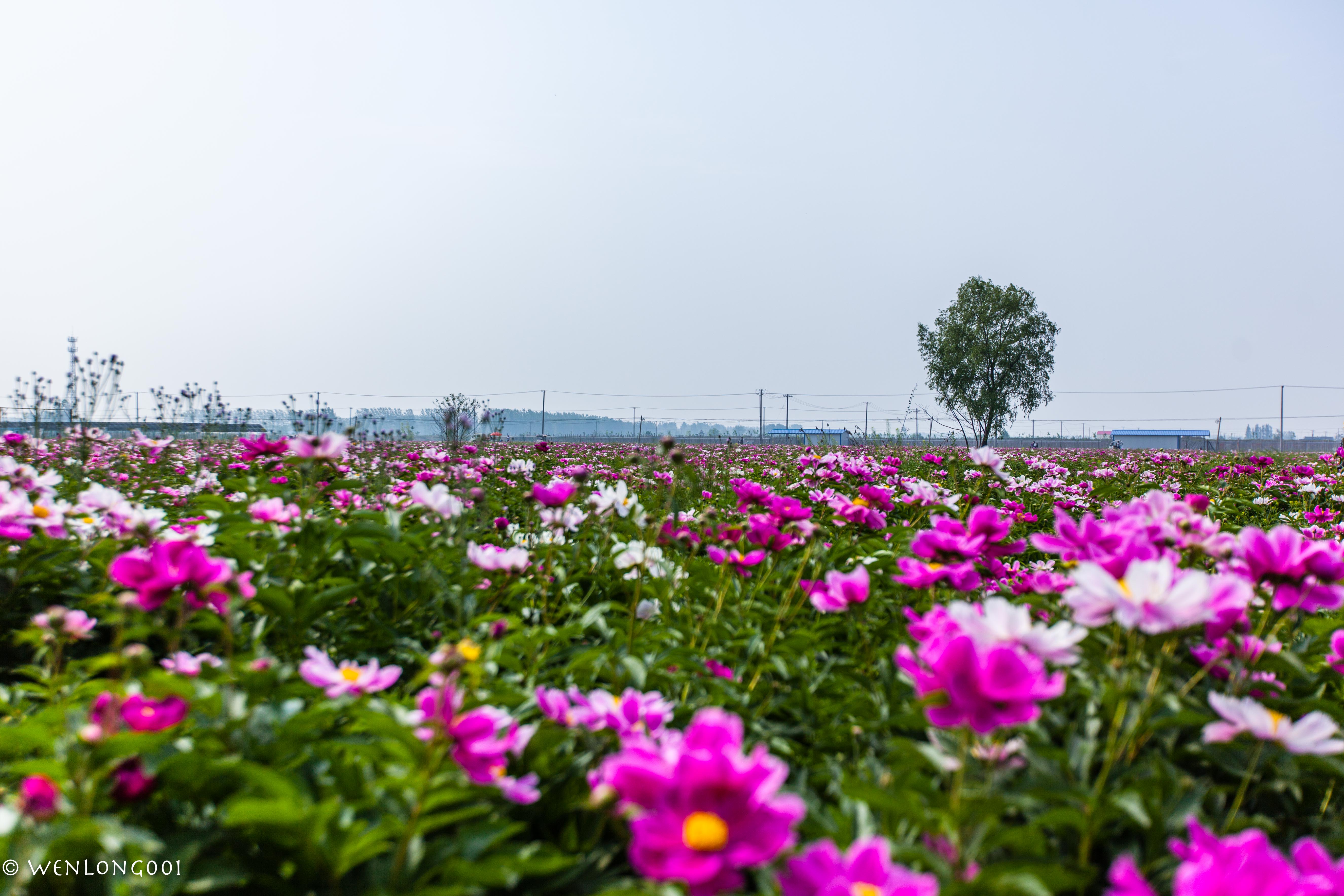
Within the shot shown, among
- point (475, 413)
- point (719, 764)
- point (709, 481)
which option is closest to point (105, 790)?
point (719, 764)

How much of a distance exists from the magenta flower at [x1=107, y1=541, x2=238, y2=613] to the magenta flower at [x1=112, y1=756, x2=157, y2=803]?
0.23 meters

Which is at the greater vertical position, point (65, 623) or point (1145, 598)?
point (1145, 598)

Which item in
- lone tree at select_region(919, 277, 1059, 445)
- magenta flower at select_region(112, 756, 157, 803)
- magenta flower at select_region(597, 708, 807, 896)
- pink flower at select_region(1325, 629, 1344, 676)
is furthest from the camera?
lone tree at select_region(919, 277, 1059, 445)

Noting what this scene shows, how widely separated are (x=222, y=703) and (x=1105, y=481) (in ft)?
22.0

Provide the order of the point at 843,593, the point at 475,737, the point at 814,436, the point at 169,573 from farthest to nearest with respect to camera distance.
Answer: the point at 814,436 → the point at 843,593 → the point at 169,573 → the point at 475,737

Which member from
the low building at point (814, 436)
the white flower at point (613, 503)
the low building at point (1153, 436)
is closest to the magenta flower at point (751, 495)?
the white flower at point (613, 503)

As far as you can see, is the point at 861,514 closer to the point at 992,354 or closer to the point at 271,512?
the point at 271,512

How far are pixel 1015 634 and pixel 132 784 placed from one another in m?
1.07

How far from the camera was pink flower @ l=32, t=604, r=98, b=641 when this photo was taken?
3.13 feet

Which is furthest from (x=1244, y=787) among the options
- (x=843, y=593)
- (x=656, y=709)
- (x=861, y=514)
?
(x=861, y=514)

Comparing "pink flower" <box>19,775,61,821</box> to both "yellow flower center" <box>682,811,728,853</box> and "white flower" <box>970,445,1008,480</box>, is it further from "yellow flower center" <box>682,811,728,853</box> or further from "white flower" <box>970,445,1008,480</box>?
"white flower" <box>970,445,1008,480</box>

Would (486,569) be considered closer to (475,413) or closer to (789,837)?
(789,837)

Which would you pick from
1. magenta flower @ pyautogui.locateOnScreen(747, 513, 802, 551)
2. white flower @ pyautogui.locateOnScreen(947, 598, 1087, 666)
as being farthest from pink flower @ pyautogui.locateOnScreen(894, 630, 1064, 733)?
magenta flower @ pyautogui.locateOnScreen(747, 513, 802, 551)

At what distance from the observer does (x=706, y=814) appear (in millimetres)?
592
